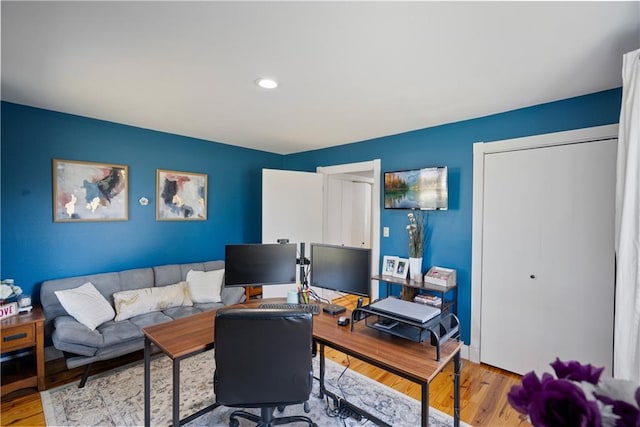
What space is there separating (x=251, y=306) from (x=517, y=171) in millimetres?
2524

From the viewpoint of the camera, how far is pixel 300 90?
2.23 meters

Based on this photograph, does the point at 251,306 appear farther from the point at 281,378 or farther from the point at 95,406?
the point at 95,406

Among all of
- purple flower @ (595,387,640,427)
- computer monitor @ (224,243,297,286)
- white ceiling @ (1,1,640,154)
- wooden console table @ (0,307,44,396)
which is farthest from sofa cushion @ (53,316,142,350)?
purple flower @ (595,387,640,427)

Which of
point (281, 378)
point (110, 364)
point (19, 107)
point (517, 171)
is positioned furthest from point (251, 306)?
point (19, 107)

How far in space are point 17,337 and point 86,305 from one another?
440 millimetres

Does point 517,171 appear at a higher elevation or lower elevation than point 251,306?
higher

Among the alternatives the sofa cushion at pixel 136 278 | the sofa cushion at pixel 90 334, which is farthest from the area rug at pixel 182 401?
the sofa cushion at pixel 136 278

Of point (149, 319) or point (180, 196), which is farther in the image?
point (180, 196)

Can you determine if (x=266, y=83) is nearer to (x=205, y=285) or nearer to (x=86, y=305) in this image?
(x=205, y=285)

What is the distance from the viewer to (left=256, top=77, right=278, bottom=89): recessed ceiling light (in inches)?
81.0

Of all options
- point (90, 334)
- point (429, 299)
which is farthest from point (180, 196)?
point (429, 299)

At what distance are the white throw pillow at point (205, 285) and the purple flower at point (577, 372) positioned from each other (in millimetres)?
3189

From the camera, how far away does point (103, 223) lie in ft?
10.1

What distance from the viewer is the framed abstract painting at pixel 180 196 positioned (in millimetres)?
3499
